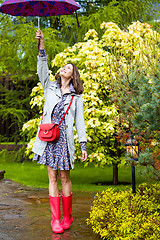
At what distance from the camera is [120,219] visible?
3.62 m

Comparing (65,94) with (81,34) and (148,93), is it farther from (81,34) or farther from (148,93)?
(81,34)

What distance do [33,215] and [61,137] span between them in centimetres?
138

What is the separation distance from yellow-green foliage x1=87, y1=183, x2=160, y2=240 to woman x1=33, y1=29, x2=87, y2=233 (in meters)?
0.40

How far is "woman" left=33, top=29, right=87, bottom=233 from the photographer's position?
3967 mm

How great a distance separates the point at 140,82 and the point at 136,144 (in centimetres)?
83

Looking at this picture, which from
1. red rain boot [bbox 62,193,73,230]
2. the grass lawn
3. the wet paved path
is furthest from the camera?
the grass lawn

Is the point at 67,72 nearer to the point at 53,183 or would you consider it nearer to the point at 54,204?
the point at 53,183

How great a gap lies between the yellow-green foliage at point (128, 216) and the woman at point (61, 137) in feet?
1.32

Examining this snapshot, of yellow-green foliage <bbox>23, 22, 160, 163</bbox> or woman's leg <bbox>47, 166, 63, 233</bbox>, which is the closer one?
woman's leg <bbox>47, 166, 63, 233</bbox>

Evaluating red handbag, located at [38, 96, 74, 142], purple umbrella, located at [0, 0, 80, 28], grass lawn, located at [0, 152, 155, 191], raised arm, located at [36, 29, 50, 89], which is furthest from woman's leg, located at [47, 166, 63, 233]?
grass lawn, located at [0, 152, 155, 191]

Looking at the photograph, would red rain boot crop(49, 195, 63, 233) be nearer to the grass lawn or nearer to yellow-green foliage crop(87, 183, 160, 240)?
yellow-green foliage crop(87, 183, 160, 240)

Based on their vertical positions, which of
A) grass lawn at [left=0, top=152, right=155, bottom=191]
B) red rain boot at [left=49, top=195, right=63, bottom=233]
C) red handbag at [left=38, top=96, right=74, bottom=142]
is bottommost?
grass lawn at [left=0, top=152, right=155, bottom=191]

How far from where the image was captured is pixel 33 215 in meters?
4.75

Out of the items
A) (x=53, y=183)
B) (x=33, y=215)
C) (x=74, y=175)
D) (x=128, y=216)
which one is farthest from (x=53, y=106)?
(x=74, y=175)
